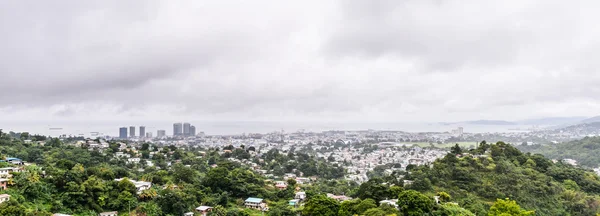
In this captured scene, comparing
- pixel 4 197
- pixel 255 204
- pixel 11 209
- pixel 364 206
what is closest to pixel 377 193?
pixel 364 206

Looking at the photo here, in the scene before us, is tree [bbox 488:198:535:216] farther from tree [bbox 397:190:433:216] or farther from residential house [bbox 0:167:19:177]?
residential house [bbox 0:167:19:177]

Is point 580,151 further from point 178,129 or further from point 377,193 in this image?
point 178,129

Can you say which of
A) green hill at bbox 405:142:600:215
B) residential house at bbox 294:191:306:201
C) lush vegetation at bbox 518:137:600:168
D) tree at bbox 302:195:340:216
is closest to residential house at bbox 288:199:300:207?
residential house at bbox 294:191:306:201

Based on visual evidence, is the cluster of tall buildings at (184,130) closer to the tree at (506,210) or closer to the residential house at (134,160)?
the residential house at (134,160)

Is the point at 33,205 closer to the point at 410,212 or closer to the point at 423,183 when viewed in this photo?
the point at 410,212

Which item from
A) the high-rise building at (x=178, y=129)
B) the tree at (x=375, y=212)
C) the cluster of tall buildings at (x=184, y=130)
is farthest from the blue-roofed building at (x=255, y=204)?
the high-rise building at (x=178, y=129)

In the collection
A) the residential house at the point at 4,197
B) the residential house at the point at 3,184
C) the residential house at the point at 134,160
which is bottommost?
→ the residential house at the point at 134,160

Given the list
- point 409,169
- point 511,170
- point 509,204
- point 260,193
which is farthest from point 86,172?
point 511,170
